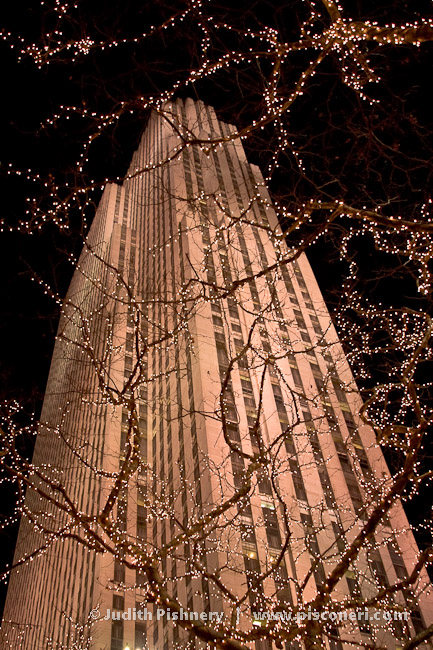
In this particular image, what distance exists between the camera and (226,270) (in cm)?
3966

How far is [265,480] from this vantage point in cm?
2714

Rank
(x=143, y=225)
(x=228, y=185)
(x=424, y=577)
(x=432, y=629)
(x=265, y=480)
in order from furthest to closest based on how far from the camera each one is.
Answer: (x=143, y=225), (x=228, y=185), (x=265, y=480), (x=424, y=577), (x=432, y=629)

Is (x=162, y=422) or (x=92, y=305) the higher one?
(x=92, y=305)

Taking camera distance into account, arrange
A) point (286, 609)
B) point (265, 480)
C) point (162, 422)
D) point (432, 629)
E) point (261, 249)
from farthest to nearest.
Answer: point (261, 249) → point (162, 422) → point (265, 480) → point (286, 609) → point (432, 629)

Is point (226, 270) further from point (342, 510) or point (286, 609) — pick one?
point (286, 609)

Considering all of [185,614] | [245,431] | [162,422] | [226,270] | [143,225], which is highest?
[143,225]

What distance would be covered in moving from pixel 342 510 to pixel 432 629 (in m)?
24.4

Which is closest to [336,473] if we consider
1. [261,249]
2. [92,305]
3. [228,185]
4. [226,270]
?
[226,270]

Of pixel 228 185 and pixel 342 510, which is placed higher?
pixel 228 185

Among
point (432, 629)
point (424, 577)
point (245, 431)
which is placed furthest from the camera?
point (245, 431)

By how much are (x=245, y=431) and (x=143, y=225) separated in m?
37.4

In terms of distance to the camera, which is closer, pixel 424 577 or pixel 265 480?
pixel 424 577

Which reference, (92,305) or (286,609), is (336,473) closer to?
(286,609)

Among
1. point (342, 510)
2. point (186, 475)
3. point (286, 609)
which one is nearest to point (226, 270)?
point (186, 475)
